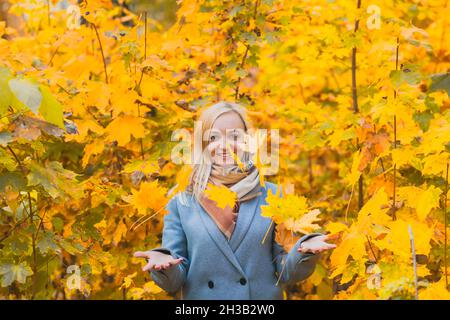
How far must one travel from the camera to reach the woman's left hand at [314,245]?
Result: 2.34m

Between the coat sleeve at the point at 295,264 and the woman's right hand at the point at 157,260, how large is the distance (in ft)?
1.45

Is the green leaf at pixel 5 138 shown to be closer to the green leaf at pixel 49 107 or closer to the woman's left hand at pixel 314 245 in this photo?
the green leaf at pixel 49 107

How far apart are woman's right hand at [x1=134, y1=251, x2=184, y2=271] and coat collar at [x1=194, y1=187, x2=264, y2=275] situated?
23 cm

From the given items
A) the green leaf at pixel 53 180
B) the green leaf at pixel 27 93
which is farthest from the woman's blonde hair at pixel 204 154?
the green leaf at pixel 27 93

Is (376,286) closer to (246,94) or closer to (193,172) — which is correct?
(193,172)

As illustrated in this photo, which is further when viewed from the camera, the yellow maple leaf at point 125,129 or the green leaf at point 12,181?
the yellow maple leaf at point 125,129

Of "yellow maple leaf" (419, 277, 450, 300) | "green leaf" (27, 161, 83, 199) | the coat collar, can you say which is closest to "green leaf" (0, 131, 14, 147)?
"green leaf" (27, 161, 83, 199)

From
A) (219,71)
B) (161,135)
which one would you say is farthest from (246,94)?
(161,135)

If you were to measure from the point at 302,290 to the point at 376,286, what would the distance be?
2.58 m

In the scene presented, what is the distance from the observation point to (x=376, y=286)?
2.38m

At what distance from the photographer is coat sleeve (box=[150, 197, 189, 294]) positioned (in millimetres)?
2490

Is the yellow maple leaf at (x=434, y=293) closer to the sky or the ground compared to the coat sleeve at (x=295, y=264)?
closer to the ground

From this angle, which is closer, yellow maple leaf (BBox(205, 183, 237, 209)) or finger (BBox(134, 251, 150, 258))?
finger (BBox(134, 251, 150, 258))

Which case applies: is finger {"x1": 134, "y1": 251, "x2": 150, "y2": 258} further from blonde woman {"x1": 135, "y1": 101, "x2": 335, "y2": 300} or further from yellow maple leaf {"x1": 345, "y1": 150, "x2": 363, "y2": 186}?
yellow maple leaf {"x1": 345, "y1": 150, "x2": 363, "y2": 186}
